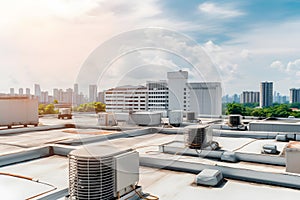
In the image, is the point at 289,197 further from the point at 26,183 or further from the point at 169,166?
the point at 26,183

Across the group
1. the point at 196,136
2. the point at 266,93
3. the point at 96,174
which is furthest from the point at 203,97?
the point at 266,93

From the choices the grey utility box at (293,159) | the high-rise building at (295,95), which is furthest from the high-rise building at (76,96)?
the high-rise building at (295,95)

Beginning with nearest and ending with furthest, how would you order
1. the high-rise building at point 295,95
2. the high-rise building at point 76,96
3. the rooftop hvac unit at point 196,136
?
the high-rise building at point 76,96 → the rooftop hvac unit at point 196,136 → the high-rise building at point 295,95

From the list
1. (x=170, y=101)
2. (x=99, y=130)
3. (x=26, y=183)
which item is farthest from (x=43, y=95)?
(x=26, y=183)

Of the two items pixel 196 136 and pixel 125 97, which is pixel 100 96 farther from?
pixel 196 136

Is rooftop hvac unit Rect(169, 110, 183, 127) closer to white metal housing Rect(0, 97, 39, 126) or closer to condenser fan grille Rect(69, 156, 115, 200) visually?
white metal housing Rect(0, 97, 39, 126)

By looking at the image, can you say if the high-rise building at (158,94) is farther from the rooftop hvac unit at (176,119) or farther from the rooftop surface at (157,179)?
the rooftop hvac unit at (176,119)

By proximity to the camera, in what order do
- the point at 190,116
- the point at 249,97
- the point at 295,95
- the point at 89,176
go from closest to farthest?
the point at 89,176 → the point at 190,116 → the point at 249,97 → the point at 295,95
